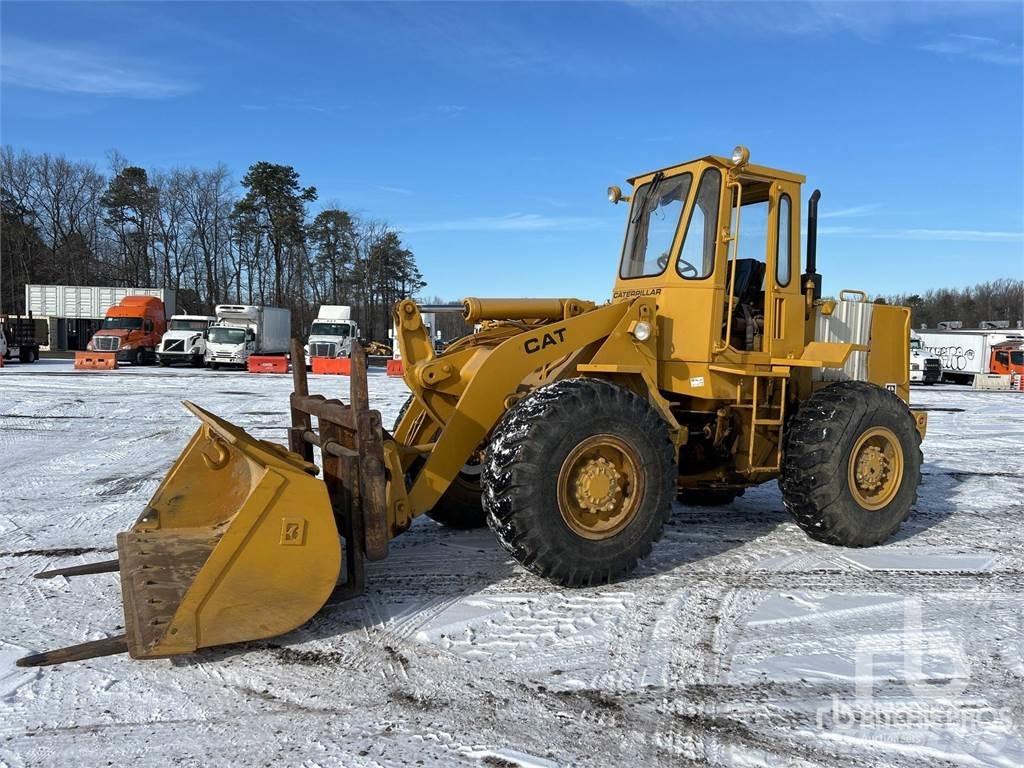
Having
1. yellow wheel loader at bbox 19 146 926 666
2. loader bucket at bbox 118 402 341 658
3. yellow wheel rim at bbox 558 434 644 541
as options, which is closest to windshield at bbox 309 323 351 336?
yellow wheel loader at bbox 19 146 926 666

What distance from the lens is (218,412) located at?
14344 millimetres

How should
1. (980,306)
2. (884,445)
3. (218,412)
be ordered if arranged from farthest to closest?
(980,306) → (218,412) → (884,445)

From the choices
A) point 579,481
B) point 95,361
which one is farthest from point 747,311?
point 95,361

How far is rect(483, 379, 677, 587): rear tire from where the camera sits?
430cm

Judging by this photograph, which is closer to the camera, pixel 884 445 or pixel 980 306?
pixel 884 445

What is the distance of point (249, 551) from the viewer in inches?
141

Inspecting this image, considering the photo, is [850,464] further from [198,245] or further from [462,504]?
[198,245]

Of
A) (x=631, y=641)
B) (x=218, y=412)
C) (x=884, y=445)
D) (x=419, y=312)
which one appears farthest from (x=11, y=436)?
(x=884, y=445)

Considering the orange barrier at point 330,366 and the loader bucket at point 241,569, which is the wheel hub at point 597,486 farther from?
the orange barrier at point 330,366

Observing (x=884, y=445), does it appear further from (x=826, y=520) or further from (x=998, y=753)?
(x=998, y=753)

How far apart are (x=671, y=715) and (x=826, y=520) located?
2810 millimetres

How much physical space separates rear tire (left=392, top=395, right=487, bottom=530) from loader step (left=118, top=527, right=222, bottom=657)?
2386 mm

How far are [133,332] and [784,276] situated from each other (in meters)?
33.3

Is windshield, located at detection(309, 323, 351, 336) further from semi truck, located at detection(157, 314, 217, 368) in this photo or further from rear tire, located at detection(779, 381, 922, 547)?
rear tire, located at detection(779, 381, 922, 547)
